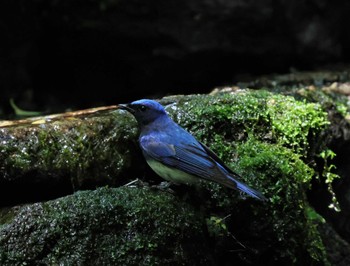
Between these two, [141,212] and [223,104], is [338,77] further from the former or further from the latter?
[141,212]

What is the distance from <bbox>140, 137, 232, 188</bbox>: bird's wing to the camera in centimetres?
410

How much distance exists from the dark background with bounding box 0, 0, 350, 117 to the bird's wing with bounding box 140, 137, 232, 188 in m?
3.84

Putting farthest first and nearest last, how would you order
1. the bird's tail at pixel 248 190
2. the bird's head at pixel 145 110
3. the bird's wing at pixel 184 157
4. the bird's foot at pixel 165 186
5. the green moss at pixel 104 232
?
the bird's head at pixel 145 110 → the bird's foot at pixel 165 186 → the bird's wing at pixel 184 157 → the bird's tail at pixel 248 190 → the green moss at pixel 104 232

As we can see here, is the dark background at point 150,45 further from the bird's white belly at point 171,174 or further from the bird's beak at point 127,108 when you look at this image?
the bird's white belly at point 171,174

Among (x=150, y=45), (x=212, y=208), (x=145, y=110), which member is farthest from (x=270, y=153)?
(x=150, y=45)

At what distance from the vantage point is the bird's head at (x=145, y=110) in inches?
179

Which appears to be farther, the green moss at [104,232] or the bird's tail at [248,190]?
the bird's tail at [248,190]

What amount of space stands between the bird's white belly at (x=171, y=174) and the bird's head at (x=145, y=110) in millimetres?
365

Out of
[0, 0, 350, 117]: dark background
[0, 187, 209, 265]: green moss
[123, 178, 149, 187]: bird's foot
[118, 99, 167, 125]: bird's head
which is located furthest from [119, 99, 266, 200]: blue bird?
[0, 0, 350, 117]: dark background

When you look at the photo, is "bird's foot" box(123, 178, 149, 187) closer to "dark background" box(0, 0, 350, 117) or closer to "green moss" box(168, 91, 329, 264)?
"green moss" box(168, 91, 329, 264)

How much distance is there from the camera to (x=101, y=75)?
8586mm

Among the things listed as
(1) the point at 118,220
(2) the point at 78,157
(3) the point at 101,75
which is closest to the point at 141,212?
(1) the point at 118,220

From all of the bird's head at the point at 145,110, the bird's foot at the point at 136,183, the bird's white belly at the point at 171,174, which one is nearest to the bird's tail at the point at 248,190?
the bird's white belly at the point at 171,174

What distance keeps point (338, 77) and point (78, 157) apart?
4206 millimetres
